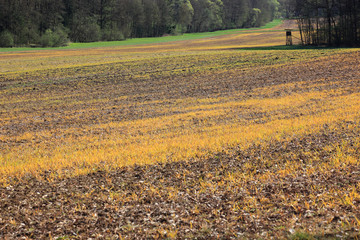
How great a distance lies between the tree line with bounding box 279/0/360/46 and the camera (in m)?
54.6

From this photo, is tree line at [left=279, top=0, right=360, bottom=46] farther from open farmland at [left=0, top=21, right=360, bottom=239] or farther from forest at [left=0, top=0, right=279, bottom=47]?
forest at [left=0, top=0, right=279, bottom=47]

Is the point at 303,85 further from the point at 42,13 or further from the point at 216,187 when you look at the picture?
the point at 42,13

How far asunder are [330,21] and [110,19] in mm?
89336

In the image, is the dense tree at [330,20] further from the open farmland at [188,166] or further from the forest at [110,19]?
the forest at [110,19]

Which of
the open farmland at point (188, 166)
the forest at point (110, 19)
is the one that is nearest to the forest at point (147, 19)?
the forest at point (110, 19)

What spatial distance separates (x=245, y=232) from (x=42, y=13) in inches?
4618

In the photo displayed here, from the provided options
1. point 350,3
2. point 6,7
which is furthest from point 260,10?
point 350,3

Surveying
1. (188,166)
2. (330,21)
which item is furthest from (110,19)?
(188,166)

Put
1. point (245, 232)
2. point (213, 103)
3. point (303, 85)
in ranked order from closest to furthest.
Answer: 1. point (245, 232)
2. point (213, 103)
3. point (303, 85)

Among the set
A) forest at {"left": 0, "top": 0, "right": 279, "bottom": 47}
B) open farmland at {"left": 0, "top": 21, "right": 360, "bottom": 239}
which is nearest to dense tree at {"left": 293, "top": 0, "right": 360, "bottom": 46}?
open farmland at {"left": 0, "top": 21, "right": 360, "bottom": 239}

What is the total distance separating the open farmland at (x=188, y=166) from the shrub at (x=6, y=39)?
7460 centimetres

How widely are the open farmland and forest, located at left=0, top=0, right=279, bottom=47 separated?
269ft

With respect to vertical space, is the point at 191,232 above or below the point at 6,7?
below

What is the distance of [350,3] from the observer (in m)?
54.1
